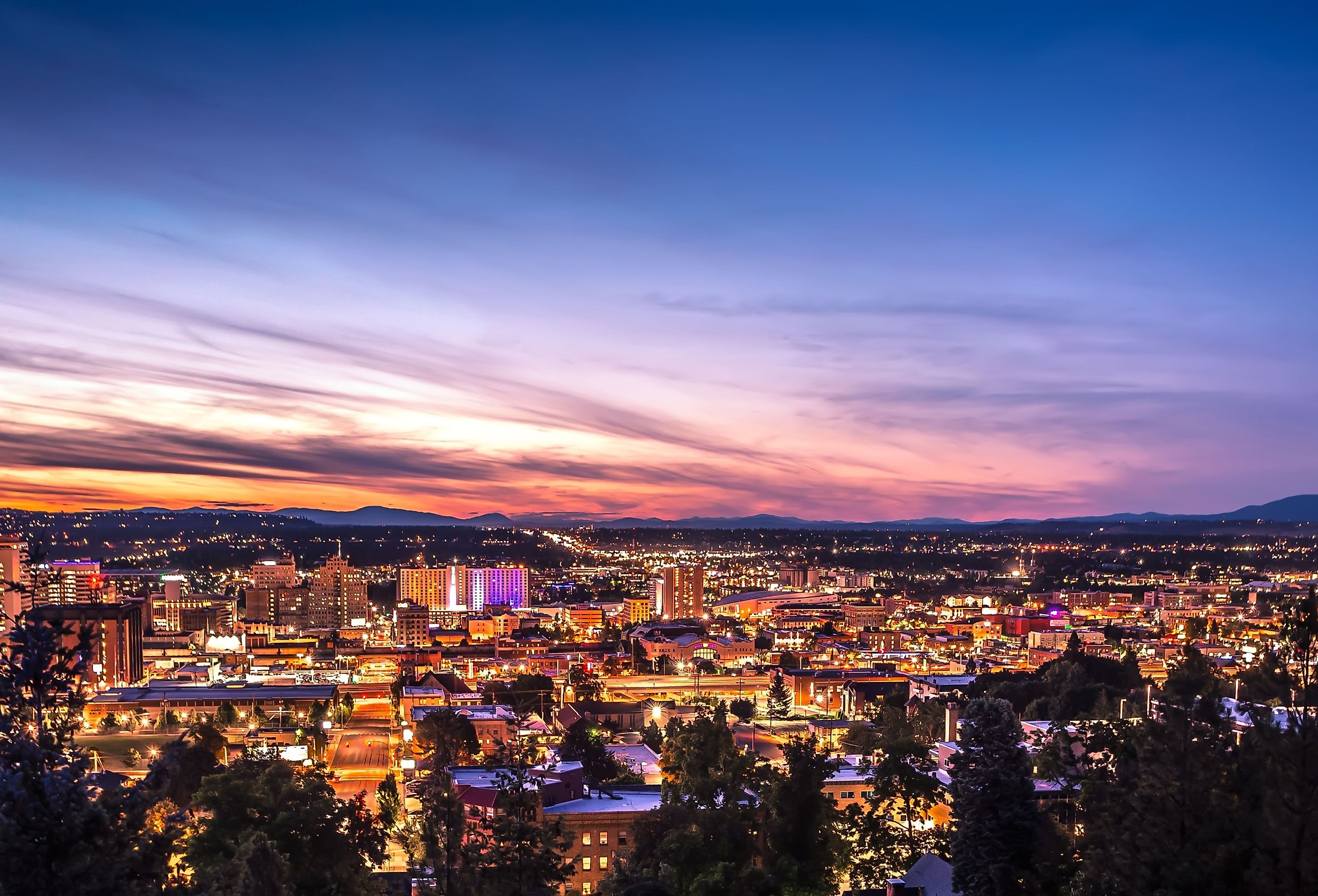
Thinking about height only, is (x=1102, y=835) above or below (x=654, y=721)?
above

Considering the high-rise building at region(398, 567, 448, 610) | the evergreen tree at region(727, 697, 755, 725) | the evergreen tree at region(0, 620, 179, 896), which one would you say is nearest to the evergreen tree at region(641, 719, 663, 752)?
the evergreen tree at region(727, 697, 755, 725)

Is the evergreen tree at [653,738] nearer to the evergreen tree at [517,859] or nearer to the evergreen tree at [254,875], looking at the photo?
the evergreen tree at [517,859]

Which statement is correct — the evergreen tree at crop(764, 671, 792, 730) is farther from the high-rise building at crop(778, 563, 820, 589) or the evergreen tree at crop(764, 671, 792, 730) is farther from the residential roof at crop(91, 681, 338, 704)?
the high-rise building at crop(778, 563, 820, 589)

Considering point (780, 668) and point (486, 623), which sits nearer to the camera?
point (780, 668)

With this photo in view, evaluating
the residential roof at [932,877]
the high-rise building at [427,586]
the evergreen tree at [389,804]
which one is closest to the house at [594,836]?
the evergreen tree at [389,804]

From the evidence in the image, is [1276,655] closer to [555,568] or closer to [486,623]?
[486,623]

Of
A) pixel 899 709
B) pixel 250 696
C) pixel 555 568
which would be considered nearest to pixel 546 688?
pixel 250 696

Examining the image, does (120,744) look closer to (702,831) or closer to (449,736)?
(449,736)
